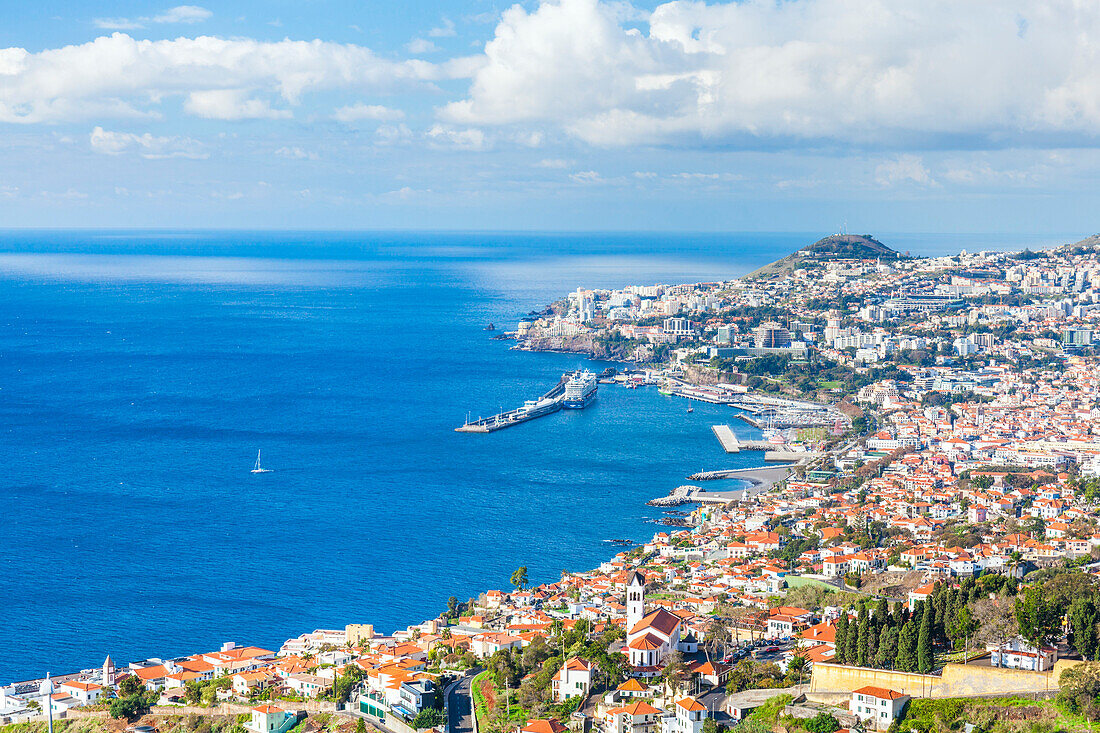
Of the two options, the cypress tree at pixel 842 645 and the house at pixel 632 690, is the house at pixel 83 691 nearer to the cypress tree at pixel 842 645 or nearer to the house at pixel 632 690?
the house at pixel 632 690

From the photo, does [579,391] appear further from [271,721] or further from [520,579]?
[271,721]

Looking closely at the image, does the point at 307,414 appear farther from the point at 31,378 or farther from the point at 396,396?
the point at 31,378

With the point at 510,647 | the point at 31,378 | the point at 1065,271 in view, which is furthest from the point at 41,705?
the point at 1065,271

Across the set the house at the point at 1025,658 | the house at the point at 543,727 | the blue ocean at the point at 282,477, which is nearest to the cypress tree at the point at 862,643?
the house at the point at 1025,658

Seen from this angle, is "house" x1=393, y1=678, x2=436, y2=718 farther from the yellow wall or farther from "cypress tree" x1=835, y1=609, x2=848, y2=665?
the yellow wall

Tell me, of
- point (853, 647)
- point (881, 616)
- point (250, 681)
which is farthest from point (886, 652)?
point (250, 681)

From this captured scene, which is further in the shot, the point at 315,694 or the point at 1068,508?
the point at 1068,508
